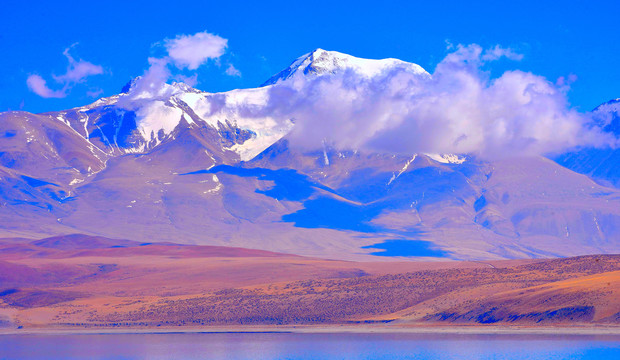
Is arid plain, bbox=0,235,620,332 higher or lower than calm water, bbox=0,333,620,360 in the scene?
higher

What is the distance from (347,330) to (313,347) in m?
15.8

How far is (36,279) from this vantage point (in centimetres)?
16550

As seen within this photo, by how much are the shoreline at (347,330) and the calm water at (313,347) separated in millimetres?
2170

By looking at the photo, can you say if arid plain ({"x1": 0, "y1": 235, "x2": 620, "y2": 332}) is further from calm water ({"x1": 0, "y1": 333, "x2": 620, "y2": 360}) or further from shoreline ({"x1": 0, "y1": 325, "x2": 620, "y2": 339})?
calm water ({"x1": 0, "y1": 333, "x2": 620, "y2": 360})

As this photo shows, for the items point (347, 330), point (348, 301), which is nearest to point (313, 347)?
point (347, 330)

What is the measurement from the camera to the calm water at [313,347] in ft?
259

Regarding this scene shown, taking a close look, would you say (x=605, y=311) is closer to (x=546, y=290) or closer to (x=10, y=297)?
(x=546, y=290)

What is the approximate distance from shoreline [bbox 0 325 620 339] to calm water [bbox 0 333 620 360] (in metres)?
2.17

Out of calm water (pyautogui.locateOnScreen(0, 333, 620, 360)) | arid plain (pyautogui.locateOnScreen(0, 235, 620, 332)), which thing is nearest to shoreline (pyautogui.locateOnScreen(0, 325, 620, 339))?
arid plain (pyautogui.locateOnScreen(0, 235, 620, 332))

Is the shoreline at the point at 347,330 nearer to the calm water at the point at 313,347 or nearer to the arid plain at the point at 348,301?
the arid plain at the point at 348,301

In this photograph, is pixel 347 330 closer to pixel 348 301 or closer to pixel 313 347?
pixel 348 301

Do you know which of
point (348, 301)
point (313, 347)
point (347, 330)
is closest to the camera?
point (313, 347)

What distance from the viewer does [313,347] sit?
9000 centimetres

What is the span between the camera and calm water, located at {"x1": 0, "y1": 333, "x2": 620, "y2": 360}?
79.1m
